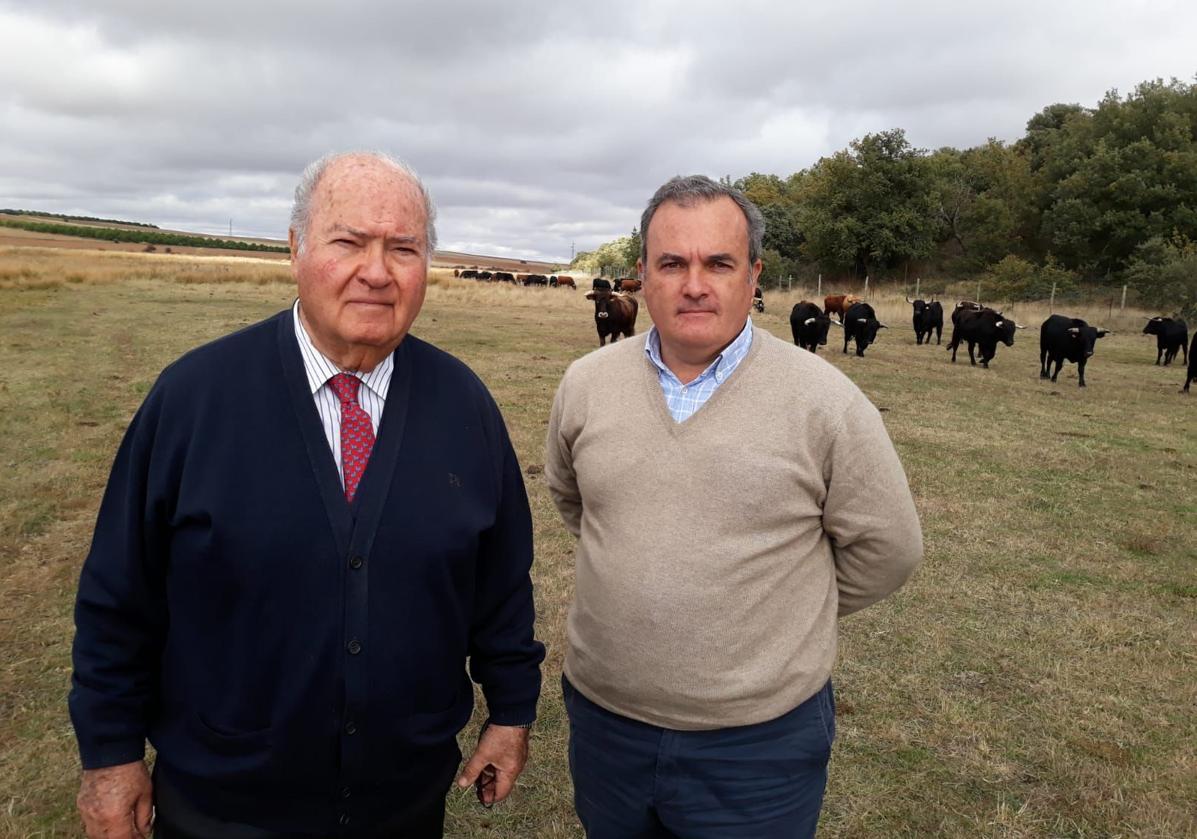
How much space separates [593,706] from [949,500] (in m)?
6.41

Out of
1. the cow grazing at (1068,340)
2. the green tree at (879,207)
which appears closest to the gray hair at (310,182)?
the cow grazing at (1068,340)

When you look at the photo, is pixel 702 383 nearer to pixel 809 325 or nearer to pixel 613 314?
pixel 613 314

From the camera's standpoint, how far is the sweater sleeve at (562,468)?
7.60ft

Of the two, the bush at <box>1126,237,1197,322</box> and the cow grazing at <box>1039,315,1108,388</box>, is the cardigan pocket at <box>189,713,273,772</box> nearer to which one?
the cow grazing at <box>1039,315,1108,388</box>

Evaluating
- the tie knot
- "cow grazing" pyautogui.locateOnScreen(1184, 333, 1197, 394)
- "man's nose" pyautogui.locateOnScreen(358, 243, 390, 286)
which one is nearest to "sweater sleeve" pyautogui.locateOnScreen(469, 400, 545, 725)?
the tie knot

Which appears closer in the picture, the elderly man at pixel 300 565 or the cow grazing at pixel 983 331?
the elderly man at pixel 300 565

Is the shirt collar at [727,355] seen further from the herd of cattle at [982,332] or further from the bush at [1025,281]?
the bush at [1025,281]

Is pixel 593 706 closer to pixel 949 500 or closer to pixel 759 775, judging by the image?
pixel 759 775

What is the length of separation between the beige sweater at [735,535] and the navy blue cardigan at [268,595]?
1.31 ft

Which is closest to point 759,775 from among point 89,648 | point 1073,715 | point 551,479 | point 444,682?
point 444,682

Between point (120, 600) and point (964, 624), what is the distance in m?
4.84

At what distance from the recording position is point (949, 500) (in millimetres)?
7551

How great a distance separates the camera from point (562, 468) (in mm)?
2467

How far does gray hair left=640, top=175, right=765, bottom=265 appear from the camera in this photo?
204cm
